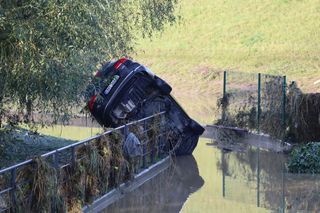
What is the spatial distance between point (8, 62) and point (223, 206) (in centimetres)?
515

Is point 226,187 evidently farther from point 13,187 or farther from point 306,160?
point 13,187

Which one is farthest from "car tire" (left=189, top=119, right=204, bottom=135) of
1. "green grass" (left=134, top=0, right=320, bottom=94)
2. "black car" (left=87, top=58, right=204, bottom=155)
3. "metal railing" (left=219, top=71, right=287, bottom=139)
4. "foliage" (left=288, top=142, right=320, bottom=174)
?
"green grass" (left=134, top=0, right=320, bottom=94)

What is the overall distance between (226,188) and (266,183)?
0.98 m

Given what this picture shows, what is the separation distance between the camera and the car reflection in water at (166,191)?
14285mm

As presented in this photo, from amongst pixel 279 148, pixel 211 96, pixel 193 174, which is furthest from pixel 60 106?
pixel 211 96

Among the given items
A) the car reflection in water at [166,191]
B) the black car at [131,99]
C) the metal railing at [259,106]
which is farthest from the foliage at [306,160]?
the metal railing at [259,106]

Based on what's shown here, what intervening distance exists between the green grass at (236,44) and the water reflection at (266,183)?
1622cm

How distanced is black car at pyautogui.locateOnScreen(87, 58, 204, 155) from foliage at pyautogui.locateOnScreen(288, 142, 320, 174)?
8.39 ft

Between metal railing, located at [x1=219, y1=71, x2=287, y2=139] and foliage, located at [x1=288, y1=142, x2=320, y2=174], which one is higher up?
metal railing, located at [x1=219, y1=71, x2=287, y2=139]

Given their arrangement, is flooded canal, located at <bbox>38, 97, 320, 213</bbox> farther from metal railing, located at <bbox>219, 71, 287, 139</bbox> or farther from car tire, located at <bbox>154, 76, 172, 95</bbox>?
car tire, located at <bbox>154, 76, 172, 95</bbox>

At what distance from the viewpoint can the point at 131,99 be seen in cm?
1809

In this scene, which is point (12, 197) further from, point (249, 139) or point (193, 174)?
point (249, 139)

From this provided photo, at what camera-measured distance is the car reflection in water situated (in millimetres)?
14285

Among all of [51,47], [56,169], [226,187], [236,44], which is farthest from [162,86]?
[236,44]
